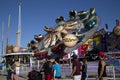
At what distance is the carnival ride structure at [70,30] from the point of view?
37.4 m

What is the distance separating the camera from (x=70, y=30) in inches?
1502

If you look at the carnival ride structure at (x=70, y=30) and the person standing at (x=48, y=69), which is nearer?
the person standing at (x=48, y=69)

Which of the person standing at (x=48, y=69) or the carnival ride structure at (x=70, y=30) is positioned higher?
the carnival ride structure at (x=70, y=30)

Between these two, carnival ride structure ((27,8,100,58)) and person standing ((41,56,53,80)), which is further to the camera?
carnival ride structure ((27,8,100,58))

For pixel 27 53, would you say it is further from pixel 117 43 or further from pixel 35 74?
pixel 35 74

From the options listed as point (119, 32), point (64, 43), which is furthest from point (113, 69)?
point (119, 32)

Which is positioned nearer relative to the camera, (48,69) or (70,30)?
(48,69)

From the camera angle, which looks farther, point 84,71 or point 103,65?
point 84,71

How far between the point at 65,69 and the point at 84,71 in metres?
8.47

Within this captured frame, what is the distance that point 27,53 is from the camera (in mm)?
41281

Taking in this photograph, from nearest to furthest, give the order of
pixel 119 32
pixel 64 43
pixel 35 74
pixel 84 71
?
1. pixel 35 74
2. pixel 84 71
3. pixel 64 43
4. pixel 119 32

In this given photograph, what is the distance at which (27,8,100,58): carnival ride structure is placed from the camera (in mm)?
37438

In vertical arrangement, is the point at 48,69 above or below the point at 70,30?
below

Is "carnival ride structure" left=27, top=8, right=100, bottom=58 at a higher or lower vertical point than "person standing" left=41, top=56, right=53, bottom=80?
higher
